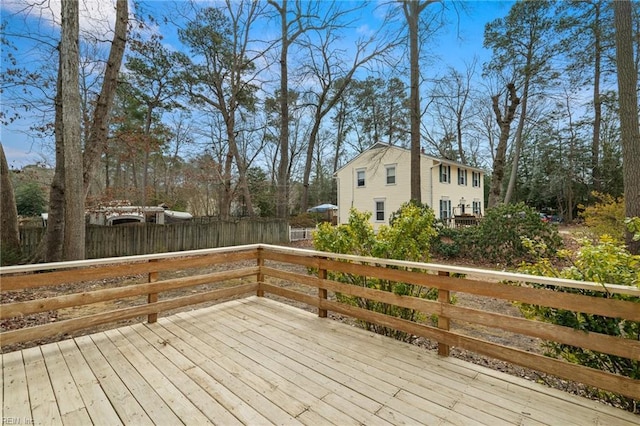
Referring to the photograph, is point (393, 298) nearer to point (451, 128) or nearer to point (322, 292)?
point (322, 292)

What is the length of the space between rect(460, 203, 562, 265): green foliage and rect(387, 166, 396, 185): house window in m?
8.55

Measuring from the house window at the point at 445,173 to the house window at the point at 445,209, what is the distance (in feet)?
4.28

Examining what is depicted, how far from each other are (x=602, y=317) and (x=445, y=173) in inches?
680

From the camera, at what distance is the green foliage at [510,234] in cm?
835

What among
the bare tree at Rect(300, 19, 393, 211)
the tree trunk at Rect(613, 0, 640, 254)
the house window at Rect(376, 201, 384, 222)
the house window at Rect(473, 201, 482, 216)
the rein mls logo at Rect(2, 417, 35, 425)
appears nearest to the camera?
the rein mls logo at Rect(2, 417, 35, 425)

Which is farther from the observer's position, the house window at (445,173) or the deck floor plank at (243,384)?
the house window at (445,173)

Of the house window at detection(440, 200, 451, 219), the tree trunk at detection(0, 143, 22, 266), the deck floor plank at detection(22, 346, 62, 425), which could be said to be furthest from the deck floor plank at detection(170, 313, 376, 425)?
the house window at detection(440, 200, 451, 219)

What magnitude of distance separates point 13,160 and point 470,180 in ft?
75.4

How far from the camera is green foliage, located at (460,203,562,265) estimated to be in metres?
8.35

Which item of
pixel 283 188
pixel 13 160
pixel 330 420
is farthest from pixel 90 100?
pixel 330 420

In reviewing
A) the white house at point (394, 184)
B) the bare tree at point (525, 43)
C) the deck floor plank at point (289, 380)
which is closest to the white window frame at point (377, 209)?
the white house at point (394, 184)

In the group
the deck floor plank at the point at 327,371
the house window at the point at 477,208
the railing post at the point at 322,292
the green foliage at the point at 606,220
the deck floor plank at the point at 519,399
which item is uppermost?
the house window at the point at 477,208

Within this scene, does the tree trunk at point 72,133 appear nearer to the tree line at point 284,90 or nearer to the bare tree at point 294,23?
the tree line at point 284,90

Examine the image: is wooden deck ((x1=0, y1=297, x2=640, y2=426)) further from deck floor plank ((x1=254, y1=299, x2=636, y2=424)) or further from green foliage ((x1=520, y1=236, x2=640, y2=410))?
green foliage ((x1=520, y1=236, x2=640, y2=410))
